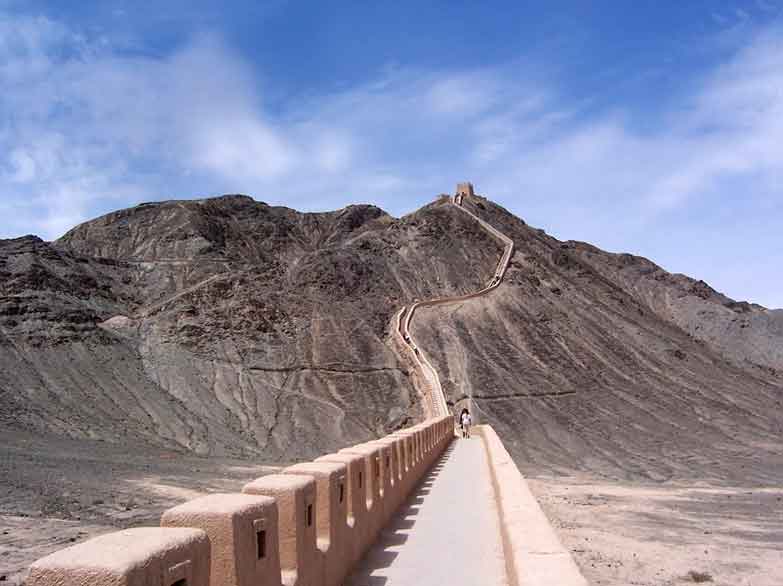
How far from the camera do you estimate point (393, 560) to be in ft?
26.0

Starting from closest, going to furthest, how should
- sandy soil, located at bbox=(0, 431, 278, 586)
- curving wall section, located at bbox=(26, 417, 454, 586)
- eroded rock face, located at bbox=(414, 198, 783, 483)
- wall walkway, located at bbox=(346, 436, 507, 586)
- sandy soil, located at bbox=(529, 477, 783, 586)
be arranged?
curving wall section, located at bbox=(26, 417, 454, 586) < wall walkway, located at bbox=(346, 436, 507, 586) < sandy soil, located at bbox=(0, 431, 278, 586) < sandy soil, located at bbox=(529, 477, 783, 586) < eroded rock face, located at bbox=(414, 198, 783, 483)

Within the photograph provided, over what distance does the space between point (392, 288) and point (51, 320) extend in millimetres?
20411

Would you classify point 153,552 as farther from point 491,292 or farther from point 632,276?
point 632,276

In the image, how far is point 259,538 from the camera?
14.1 ft

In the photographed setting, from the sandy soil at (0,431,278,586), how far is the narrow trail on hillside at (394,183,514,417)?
1199 centimetres

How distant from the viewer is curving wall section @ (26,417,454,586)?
2.95 m

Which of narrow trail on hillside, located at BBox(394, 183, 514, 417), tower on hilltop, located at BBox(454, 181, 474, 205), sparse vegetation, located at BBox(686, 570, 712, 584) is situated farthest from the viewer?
tower on hilltop, located at BBox(454, 181, 474, 205)

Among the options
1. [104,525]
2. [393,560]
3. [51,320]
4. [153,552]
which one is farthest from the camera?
[51,320]

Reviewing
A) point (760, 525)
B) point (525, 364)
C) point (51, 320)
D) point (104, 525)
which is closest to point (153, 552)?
point (104, 525)

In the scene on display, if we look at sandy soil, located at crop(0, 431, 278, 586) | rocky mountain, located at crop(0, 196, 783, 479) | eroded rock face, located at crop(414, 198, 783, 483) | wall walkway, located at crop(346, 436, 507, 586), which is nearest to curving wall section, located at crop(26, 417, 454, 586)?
wall walkway, located at crop(346, 436, 507, 586)

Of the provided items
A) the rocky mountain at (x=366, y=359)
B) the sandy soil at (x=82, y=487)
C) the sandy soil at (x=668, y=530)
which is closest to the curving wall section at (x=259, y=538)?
the sandy soil at (x=82, y=487)

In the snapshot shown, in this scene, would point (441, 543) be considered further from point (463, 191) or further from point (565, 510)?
point (463, 191)

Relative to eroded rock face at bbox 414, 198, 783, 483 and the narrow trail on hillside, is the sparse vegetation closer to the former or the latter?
eroded rock face at bbox 414, 198, 783, 483

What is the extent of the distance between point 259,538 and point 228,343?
35.9 metres
